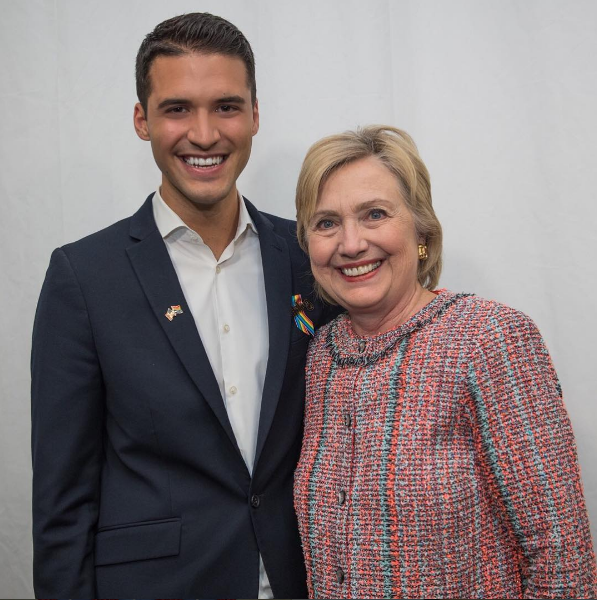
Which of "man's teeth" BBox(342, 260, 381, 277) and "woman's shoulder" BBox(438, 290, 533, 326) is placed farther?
"man's teeth" BBox(342, 260, 381, 277)

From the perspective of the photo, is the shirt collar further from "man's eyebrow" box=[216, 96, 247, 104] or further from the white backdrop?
the white backdrop

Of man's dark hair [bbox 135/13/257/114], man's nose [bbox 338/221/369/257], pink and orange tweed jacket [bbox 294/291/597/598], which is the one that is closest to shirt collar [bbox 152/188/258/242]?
man's dark hair [bbox 135/13/257/114]

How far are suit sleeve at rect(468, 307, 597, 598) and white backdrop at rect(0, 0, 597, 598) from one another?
2.73 feet

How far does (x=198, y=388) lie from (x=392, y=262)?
50 cm

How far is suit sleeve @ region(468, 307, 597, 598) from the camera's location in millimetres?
1339

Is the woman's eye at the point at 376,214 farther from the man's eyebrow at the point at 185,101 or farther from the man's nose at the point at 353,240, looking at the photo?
the man's eyebrow at the point at 185,101

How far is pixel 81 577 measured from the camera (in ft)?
5.18

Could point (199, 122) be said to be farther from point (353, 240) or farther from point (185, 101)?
point (353, 240)

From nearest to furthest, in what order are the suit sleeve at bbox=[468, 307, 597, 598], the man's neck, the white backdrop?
the suit sleeve at bbox=[468, 307, 597, 598]
the man's neck
the white backdrop

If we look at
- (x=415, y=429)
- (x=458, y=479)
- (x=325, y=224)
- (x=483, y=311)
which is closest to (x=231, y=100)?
(x=325, y=224)

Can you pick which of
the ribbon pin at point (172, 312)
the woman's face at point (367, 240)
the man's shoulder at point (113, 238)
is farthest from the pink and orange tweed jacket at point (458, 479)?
the man's shoulder at point (113, 238)

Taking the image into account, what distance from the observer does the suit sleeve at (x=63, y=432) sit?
1586mm

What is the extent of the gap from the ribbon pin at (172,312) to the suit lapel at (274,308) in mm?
221

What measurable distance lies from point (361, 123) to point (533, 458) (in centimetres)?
124
